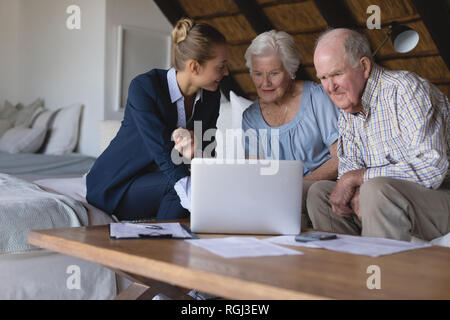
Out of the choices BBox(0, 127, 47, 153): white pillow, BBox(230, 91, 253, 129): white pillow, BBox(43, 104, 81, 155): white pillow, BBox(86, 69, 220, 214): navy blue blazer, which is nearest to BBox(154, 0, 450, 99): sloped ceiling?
BBox(230, 91, 253, 129): white pillow

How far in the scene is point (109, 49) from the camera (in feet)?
14.2

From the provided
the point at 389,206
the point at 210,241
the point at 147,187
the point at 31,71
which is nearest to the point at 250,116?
the point at 147,187

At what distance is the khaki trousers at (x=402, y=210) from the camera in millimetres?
1753

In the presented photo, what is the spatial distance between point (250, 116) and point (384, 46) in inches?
56.8

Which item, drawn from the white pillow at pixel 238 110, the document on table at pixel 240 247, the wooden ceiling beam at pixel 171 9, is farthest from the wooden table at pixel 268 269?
the wooden ceiling beam at pixel 171 9

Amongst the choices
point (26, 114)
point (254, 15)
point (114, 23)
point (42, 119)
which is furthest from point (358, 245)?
point (26, 114)

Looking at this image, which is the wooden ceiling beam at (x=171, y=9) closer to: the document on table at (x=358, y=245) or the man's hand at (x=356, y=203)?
the man's hand at (x=356, y=203)

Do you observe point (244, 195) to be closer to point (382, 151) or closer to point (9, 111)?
point (382, 151)

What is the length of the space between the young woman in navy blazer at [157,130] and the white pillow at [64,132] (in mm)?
2270

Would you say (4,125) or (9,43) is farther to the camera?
(9,43)

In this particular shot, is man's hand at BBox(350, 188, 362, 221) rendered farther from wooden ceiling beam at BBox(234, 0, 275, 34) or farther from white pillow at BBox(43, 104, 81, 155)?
white pillow at BBox(43, 104, 81, 155)

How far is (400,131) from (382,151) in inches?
4.4

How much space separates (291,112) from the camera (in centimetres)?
257
